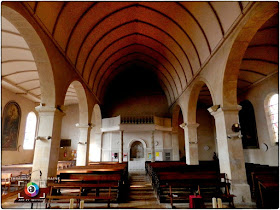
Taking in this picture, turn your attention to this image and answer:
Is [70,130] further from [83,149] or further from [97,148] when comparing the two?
[83,149]

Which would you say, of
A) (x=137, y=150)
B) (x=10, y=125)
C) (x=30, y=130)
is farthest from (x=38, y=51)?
(x=137, y=150)

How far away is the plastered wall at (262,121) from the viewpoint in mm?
10539

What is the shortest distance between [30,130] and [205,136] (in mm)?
16230

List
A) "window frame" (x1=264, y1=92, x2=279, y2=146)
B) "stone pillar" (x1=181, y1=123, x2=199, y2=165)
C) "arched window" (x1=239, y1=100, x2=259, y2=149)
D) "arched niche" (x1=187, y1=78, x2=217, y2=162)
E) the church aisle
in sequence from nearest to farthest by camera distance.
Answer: the church aisle
"window frame" (x1=264, y1=92, x2=279, y2=146)
"stone pillar" (x1=181, y1=123, x2=199, y2=165)
"arched window" (x1=239, y1=100, x2=259, y2=149)
"arched niche" (x1=187, y1=78, x2=217, y2=162)

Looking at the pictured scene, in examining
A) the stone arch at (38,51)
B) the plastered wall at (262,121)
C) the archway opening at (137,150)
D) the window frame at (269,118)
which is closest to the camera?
the stone arch at (38,51)

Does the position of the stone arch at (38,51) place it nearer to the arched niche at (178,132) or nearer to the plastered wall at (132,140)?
the plastered wall at (132,140)

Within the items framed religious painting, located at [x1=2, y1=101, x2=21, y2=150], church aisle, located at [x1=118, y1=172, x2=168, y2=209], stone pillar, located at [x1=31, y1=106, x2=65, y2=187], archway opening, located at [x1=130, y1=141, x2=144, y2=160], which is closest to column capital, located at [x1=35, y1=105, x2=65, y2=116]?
stone pillar, located at [x1=31, y1=106, x2=65, y2=187]

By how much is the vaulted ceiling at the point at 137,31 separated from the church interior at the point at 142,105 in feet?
0.18

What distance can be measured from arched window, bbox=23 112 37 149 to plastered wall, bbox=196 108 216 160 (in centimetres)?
1541

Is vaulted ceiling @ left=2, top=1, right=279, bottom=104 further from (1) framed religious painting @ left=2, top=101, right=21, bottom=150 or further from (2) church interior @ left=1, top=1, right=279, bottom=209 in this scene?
(1) framed religious painting @ left=2, top=101, right=21, bottom=150

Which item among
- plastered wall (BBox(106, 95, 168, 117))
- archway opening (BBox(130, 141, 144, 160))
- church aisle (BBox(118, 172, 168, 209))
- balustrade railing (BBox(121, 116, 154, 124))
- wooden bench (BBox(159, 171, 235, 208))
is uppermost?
plastered wall (BBox(106, 95, 168, 117))

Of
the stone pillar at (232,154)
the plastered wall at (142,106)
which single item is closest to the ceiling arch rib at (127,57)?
the plastered wall at (142,106)

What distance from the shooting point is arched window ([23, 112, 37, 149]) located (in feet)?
50.7

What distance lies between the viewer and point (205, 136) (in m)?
18.0
